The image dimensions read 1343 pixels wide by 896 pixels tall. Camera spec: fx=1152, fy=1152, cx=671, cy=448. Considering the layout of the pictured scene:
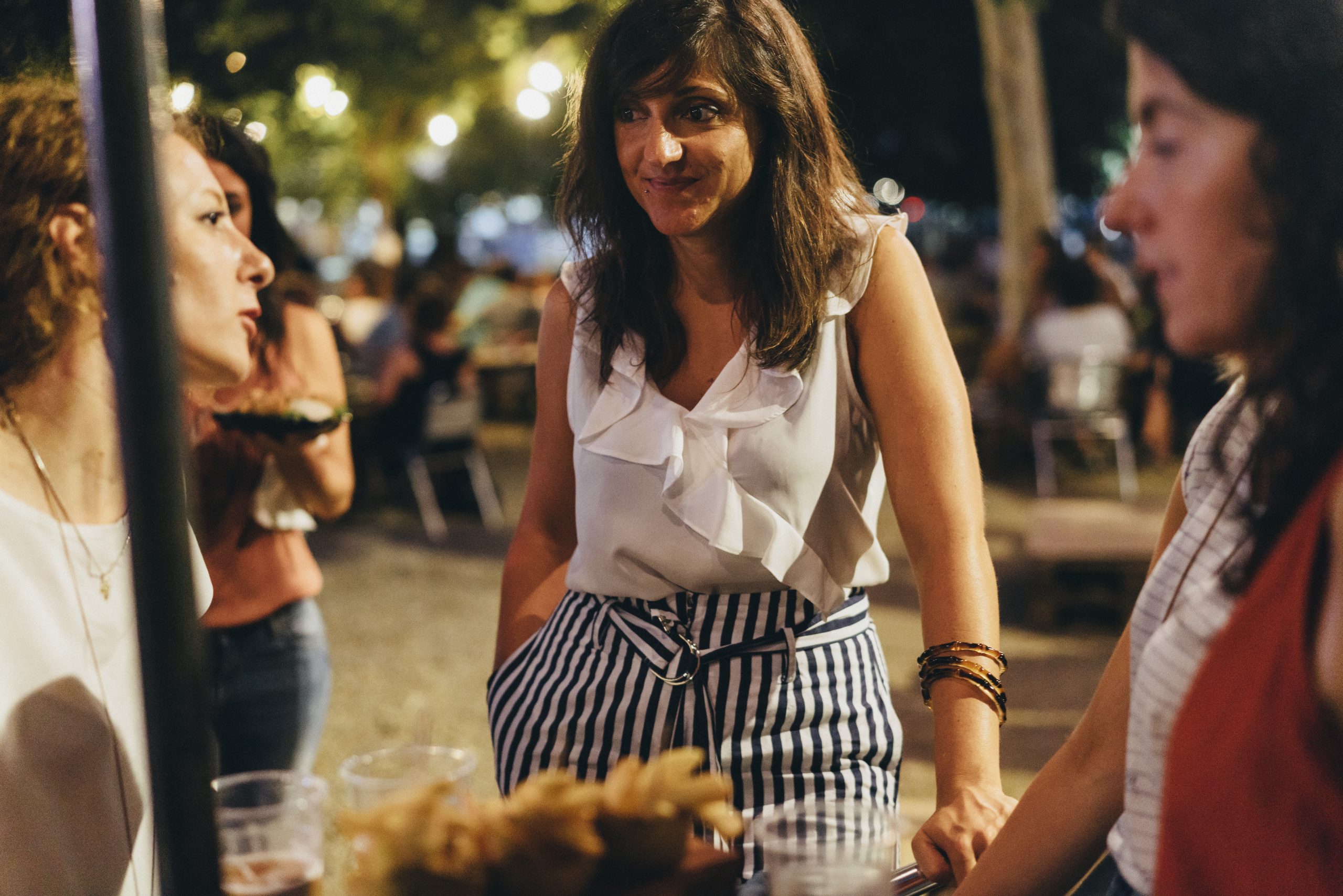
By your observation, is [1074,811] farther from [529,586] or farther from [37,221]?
[37,221]

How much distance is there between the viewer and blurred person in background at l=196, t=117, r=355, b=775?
2275mm

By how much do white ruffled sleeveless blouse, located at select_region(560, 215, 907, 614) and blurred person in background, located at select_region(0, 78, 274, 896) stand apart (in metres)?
0.56

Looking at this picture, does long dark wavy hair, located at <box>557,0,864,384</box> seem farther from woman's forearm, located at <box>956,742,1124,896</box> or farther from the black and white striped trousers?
woman's forearm, located at <box>956,742,1124,896</box>

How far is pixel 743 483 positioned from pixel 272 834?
76 centimetres

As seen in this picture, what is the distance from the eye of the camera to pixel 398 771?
1.15 meters

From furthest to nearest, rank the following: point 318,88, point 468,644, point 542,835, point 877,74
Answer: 1. point 877,74
2. point 318,88
3. point 468,644
4. point 542,835

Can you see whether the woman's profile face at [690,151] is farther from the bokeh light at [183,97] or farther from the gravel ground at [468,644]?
the gravel ground at [468,644]

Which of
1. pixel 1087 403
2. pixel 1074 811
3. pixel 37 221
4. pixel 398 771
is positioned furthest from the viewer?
pixel 1087 403

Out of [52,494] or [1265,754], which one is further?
[52,494]

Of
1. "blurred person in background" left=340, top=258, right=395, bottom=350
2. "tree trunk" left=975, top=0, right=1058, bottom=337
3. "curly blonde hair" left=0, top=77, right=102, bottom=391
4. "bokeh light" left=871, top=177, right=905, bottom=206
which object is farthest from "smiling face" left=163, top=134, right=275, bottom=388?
"bokeh light" left=871, top=177, right=905, bottom=206

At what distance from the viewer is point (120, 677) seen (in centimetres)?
139

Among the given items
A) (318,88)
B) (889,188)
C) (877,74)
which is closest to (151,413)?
(318,88)

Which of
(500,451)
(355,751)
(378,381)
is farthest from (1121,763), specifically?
(500,451)

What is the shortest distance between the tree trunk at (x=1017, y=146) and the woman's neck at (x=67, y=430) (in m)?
9.57
